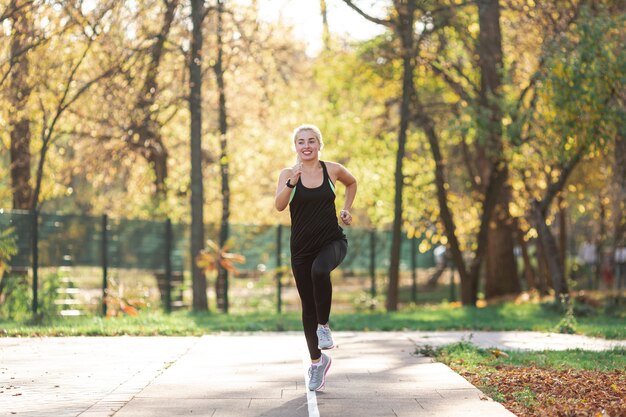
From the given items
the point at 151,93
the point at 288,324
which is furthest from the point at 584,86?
the point at 151,93

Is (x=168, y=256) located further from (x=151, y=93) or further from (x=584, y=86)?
(x=584, y=86)

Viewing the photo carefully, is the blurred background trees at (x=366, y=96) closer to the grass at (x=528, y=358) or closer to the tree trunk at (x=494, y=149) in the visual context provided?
the tree trunk at (x=494, y=149)

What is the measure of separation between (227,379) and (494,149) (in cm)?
1399

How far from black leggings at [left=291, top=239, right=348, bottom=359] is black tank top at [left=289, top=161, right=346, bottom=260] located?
0.07 m

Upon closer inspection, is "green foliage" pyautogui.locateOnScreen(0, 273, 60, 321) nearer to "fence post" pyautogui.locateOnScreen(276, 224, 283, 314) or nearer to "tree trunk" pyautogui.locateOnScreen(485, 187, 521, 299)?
"fence post" pyautogui.locateOnScreen(276, 224, 283, 314)

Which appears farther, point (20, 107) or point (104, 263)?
point (104, 263)

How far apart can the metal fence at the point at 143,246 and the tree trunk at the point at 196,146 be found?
0.66 m

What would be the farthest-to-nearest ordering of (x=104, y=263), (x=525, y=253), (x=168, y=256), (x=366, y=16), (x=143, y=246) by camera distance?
(x=525, y=253), (x=168, y=256), (x=143, y=246), (x=366, y=16), (x=104, y=263)

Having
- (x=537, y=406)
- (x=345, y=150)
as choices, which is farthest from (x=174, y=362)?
(x=345, y=150)

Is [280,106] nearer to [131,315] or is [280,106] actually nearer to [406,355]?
[131,315]

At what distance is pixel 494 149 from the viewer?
876 inches

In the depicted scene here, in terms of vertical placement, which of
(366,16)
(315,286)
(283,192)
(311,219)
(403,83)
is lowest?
(315,286)

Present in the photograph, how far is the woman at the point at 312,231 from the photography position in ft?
28.0

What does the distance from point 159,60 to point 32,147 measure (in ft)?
15.6
